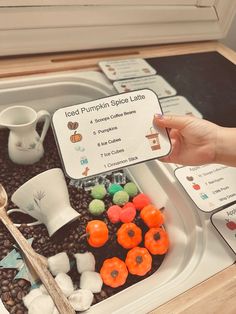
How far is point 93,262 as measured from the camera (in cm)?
61

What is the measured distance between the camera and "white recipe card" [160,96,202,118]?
840 mm

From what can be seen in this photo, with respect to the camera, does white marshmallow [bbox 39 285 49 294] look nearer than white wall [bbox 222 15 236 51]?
Yes

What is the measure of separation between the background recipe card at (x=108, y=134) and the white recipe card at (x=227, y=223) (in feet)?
0.57

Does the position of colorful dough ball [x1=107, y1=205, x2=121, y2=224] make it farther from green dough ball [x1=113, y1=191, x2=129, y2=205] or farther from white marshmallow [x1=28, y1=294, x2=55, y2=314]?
white marshmallow [x1=28, y1=294, x2=55, y2=314]

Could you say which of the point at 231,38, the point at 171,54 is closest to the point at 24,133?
the point at 171,54

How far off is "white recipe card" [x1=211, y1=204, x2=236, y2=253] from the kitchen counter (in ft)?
0.16

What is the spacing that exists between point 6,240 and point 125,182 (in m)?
0.29

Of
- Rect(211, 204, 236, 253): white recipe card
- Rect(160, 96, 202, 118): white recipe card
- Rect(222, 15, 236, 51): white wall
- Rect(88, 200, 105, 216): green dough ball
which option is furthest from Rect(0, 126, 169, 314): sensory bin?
Rect(222, 15, 236, 51): white wall

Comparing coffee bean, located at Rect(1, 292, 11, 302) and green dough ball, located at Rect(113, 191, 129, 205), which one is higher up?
green dough ball, located at Rect(113, 191, 129, 205)

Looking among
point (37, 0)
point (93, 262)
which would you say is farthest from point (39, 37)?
point (93, 262)

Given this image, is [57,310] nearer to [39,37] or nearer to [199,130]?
[199,130]

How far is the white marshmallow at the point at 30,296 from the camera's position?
0.54 metres

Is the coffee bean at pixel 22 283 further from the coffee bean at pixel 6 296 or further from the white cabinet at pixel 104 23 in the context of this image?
the white cabinet at pixel 104 23

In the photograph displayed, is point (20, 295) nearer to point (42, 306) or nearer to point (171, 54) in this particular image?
point (42, 306)
